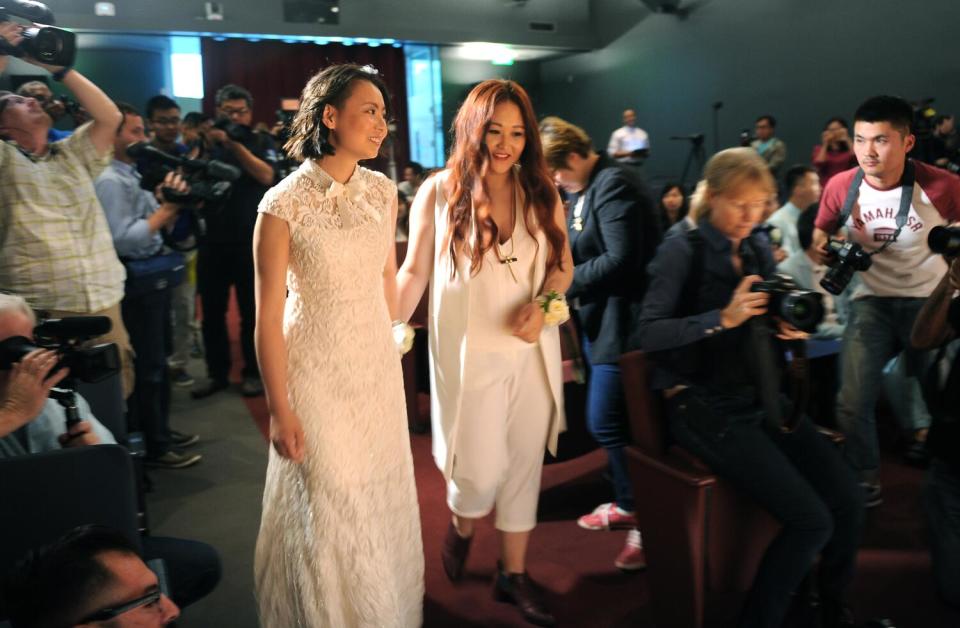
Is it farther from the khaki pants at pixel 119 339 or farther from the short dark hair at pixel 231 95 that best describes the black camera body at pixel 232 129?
the khaki pants at pixel 119 339

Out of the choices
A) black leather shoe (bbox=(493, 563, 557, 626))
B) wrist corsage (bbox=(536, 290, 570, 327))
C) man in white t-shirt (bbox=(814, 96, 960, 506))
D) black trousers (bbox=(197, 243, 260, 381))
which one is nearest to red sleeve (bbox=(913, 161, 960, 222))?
man in white t-shirt (bbox=(814, 96, 960, 506))

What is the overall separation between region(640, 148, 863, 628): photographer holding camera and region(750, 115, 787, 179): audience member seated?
23.4ft

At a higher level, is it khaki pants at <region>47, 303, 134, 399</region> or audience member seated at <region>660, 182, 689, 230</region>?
audience member seated at <region>660, 182, 689, 230</region>

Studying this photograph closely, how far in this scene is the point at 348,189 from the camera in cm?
183

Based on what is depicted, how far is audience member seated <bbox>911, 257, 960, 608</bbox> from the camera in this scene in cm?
229

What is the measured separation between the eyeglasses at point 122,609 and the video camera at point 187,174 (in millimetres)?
2393

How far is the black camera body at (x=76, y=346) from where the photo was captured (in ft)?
5.33

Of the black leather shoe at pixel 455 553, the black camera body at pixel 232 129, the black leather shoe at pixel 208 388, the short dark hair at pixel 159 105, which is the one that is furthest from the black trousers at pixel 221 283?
the black leather shoe at pixel 455 553

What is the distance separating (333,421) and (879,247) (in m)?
2.10

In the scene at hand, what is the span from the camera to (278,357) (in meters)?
1.74

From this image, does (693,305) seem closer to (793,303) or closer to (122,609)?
(793,303)

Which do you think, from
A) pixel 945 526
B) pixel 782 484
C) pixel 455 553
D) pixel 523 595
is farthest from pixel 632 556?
pixel 945 526

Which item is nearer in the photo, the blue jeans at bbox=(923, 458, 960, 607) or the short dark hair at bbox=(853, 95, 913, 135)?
the blue jeans at bbox=(923, 458, 960, 607)

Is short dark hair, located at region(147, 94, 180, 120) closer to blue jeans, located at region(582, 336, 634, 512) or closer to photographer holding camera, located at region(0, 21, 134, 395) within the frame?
photographer holding camera, located at region(0, 21, 134, 395)
